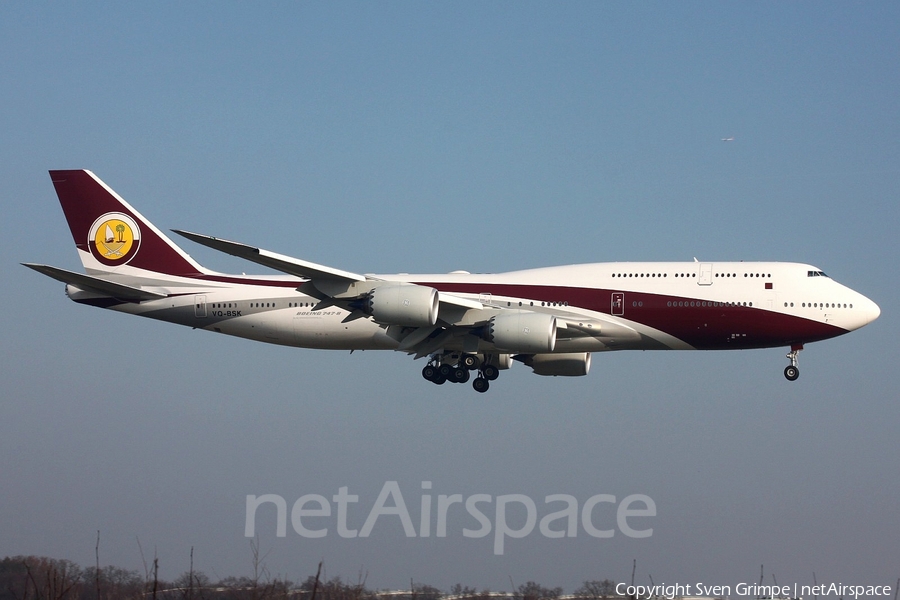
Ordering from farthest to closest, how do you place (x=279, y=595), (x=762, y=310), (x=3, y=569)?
1. (x=762, y=310)
2. (x=3, y=569)
3. (x=279, y=595)

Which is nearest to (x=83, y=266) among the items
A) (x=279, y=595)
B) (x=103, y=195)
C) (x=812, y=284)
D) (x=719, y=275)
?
(x=103, y=195)

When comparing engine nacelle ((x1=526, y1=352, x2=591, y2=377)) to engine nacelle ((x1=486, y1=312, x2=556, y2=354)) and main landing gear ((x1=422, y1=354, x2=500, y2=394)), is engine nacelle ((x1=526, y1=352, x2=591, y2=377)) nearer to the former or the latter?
main landing gear ((x1=422, y1=354, x2=500, y2=394))

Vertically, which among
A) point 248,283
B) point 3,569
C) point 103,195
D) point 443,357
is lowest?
point 3,569

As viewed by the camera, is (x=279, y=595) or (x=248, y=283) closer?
(x=279, y=595)

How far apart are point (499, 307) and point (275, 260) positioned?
10317 millimetres

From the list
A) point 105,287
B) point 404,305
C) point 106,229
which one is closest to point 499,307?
point 404,305

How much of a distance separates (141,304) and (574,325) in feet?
67.2

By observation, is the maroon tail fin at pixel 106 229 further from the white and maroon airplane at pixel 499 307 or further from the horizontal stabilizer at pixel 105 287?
the horizontal stabilizer at pixel 105 287

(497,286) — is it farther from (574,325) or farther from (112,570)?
(112,570)

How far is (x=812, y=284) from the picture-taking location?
151ft

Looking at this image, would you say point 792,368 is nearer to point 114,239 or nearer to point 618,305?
point 618,305

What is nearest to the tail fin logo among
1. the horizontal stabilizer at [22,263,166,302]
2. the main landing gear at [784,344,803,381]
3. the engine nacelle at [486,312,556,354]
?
the horizontal stabilizer at [22,263,166,302]

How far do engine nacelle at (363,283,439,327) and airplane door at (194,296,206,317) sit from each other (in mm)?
10864

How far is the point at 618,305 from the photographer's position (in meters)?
46.6
